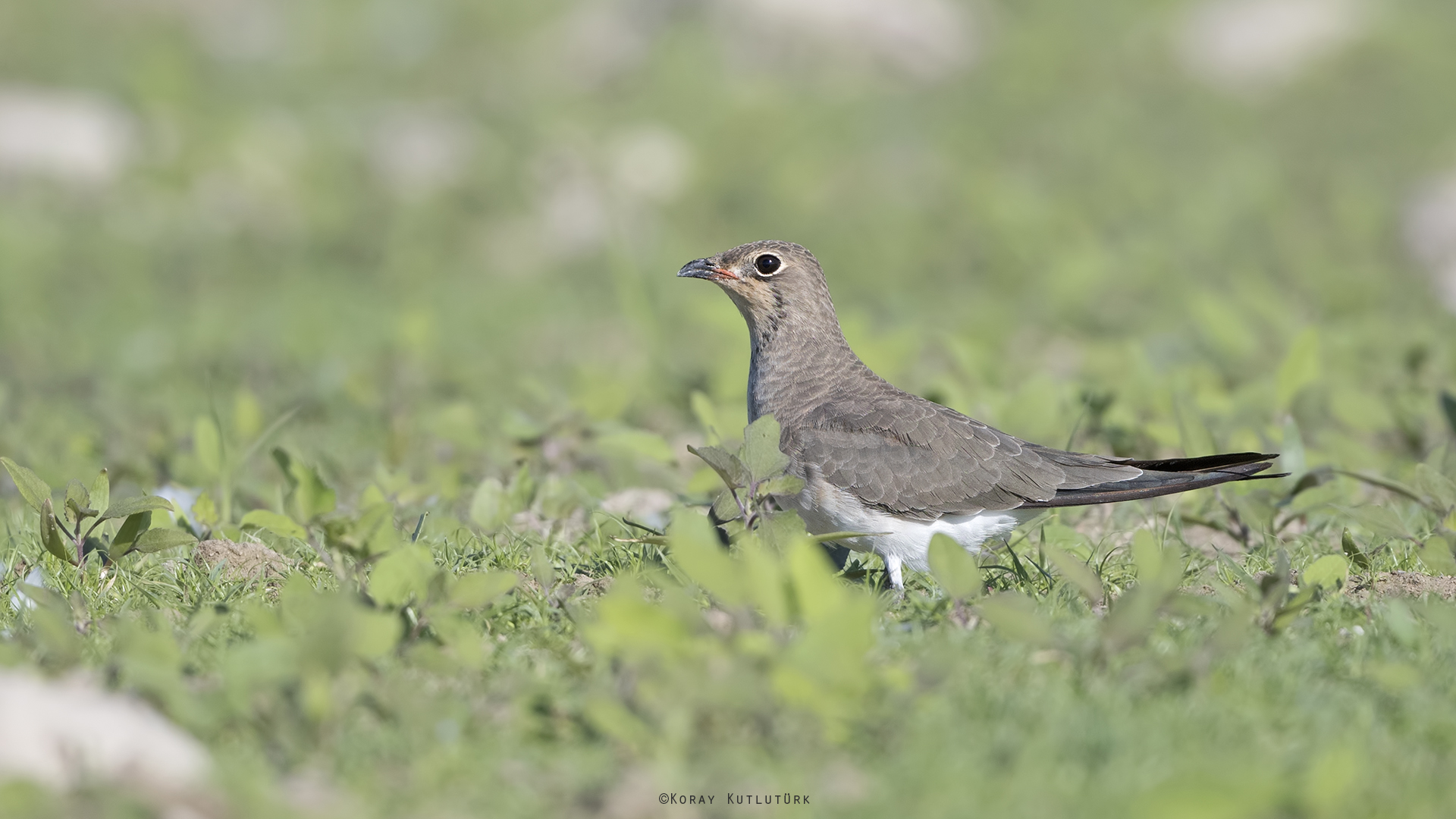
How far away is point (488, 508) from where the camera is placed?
562cm

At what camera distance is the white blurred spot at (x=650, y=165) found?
13.7m

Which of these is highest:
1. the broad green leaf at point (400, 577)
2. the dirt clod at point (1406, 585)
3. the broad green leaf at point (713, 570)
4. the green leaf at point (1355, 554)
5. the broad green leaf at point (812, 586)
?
the green leaf at point (1355, 554)

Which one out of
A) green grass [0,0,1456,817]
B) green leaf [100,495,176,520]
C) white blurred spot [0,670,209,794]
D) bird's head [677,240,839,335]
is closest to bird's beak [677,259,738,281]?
bird's head [677,240,839,335]

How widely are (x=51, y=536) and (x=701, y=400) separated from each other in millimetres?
2618

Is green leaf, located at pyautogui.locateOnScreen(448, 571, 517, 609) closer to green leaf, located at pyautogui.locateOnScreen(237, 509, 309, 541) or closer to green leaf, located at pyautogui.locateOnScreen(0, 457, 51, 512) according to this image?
green leaf, located at pyautogui.locateOnScreen(237, 509, 309, 541)

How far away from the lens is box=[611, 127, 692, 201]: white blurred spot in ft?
44.8

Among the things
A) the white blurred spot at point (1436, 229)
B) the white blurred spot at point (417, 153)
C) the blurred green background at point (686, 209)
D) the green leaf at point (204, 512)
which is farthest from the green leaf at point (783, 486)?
the white blurred spot at point (417, 153)

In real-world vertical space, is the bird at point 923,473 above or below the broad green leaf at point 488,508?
above

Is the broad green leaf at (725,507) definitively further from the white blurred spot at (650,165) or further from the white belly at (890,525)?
the white blurred spot at (650,165)

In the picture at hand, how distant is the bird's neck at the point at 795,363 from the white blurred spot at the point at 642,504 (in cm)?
60

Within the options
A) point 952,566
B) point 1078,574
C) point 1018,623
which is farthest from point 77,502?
point 1078,574

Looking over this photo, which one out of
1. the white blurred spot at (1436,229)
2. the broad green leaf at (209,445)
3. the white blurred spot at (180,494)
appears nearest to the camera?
the broad green leaf at (209,445)

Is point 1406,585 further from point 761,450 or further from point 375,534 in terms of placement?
point 375,534

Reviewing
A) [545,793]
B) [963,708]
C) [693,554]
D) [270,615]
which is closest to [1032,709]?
[963,708]
